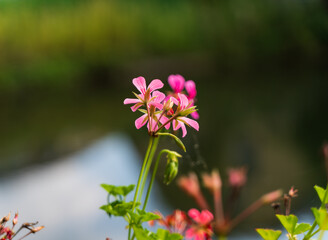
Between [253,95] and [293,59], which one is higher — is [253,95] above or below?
below

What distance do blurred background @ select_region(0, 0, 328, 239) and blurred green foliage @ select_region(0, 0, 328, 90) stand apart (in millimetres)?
13

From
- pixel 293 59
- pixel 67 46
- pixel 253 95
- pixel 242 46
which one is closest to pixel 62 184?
pixel 253 95

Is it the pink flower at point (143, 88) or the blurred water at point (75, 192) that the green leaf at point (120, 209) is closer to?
the pink flower at point (143, 88)

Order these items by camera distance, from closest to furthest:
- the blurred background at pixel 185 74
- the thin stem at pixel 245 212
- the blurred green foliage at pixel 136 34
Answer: the thin stem at pixel 245 212
the blurred background at pixel 185 74
the blurred green foliage at pixel 136 34

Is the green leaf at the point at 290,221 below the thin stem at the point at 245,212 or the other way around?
below

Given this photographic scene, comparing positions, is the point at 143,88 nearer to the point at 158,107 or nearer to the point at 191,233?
the point at 158,107

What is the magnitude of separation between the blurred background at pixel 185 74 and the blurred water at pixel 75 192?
0.04m

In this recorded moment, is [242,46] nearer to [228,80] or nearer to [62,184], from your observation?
[228,80]

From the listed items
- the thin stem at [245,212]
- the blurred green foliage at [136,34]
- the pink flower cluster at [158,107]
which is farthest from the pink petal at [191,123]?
the blurred green foliage at [136,34]

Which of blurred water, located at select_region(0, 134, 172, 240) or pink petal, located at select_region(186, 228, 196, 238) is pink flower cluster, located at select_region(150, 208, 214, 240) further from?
blurred water, located at select_region(0, 134, 172, 240)

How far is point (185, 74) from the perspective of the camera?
18.6 ft

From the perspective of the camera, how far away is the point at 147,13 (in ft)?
18.1

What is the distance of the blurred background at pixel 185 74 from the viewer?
2.14 meters

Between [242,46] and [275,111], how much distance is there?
2648 mm
